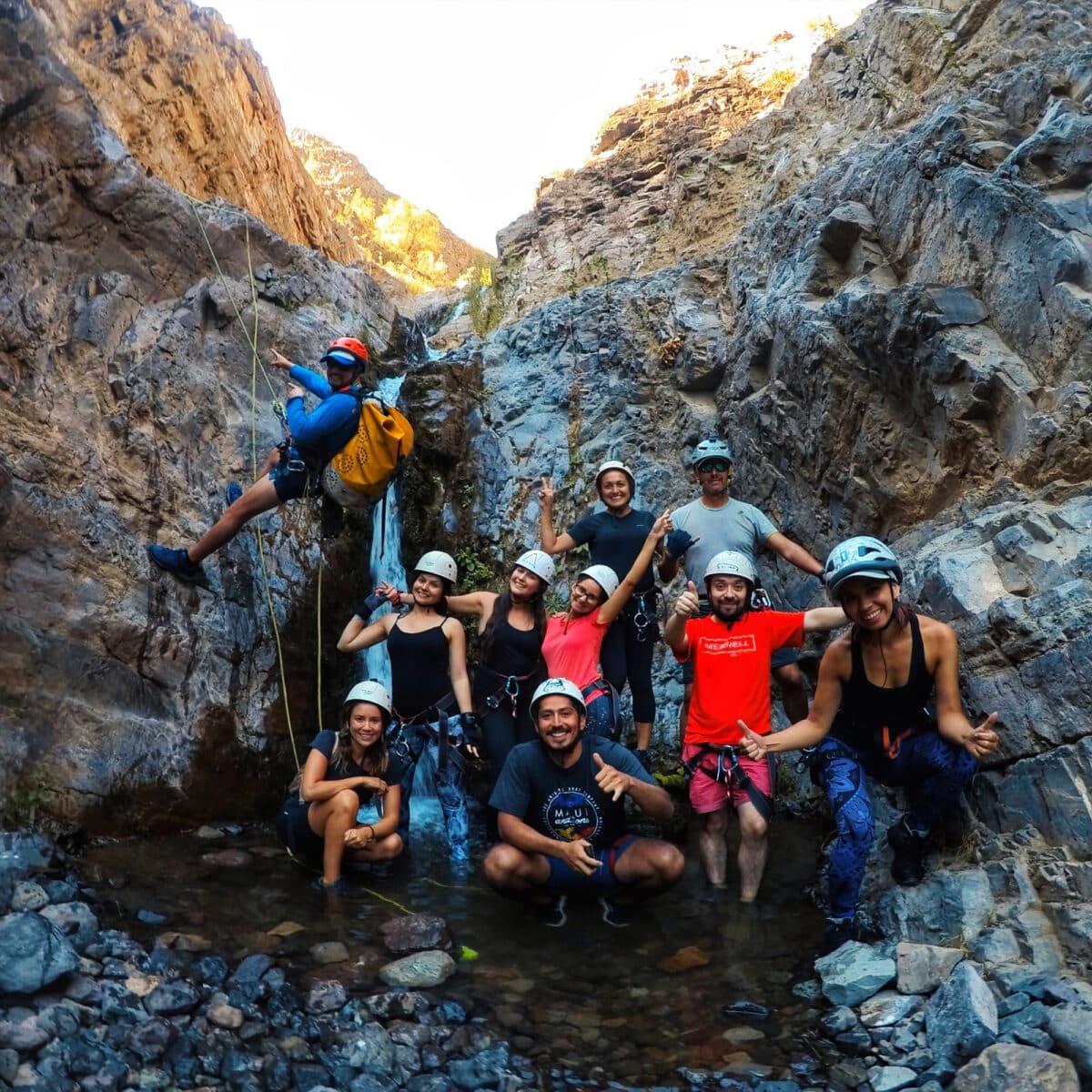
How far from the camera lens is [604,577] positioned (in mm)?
6844

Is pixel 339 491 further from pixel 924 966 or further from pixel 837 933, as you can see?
pixel 924 966

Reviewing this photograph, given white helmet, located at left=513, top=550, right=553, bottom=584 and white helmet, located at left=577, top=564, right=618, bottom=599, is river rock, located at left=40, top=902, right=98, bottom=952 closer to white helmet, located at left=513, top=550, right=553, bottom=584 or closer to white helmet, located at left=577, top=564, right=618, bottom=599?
white helmet, located at left=513, top=550, right=553, bottom=584

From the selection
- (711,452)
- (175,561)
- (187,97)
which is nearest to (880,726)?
(711,452)

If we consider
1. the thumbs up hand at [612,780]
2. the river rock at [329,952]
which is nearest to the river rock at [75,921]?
the river rock at [329,952]

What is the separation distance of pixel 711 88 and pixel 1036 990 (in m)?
17.6

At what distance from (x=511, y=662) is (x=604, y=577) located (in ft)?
3.22

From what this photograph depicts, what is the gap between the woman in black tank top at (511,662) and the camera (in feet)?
21.6

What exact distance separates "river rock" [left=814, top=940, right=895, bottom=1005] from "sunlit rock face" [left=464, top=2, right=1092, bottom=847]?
1.10 metres

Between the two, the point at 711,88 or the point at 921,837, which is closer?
the point at 921,837

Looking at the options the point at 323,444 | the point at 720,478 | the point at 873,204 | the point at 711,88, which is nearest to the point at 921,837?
the point at 720,478

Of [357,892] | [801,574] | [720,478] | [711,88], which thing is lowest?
[357,892]

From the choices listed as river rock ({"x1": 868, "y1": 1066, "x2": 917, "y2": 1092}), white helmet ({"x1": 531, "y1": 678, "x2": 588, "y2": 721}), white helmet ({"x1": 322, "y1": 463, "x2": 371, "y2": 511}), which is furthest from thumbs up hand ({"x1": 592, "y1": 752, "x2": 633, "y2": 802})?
white helmet ({"x1": 322, "y1": 463, "x2": 371, "y2": 511})

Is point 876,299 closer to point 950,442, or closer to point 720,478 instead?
point 950,442

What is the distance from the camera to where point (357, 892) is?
5.87 meters
